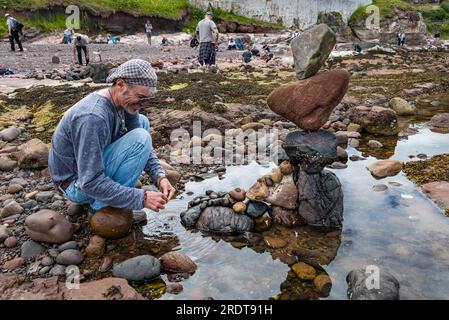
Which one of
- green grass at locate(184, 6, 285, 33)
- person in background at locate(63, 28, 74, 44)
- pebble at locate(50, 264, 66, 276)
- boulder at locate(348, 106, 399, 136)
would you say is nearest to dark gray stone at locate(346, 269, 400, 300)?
pebble at locate(50, 264, 66, 276)

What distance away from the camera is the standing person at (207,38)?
1365cm

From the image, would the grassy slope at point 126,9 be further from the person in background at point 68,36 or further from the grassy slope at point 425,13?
the grassy slope at point 425,13

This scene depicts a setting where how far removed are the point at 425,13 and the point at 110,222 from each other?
286 feet

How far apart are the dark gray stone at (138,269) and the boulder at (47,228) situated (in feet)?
2.57

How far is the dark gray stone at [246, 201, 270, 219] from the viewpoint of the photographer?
4.58m

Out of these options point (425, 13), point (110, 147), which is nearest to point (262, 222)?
point (110, 147)

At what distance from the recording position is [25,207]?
4.80m

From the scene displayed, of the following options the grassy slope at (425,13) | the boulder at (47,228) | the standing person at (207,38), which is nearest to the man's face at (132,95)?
the boulder at (47,228)

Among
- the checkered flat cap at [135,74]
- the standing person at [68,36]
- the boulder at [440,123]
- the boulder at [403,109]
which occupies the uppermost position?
the standing person at [68,36]

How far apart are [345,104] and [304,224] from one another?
6310mm

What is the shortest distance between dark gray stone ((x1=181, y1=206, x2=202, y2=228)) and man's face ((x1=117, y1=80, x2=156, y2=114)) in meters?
1.47
